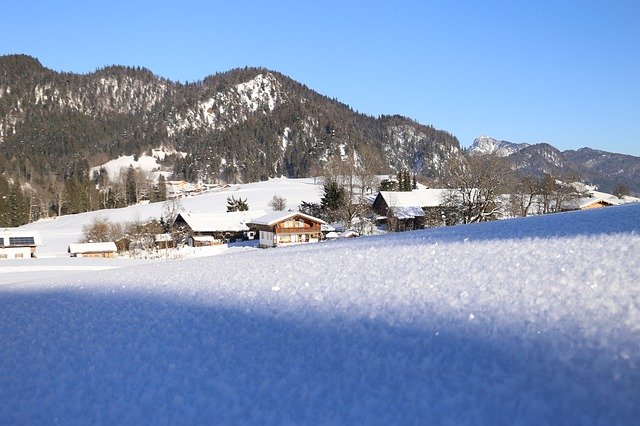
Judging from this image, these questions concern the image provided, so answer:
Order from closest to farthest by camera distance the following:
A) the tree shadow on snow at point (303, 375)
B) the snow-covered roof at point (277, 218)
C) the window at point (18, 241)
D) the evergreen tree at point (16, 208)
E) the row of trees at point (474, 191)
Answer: the tree shadow on snow at point (303, 375) < the row of trees at point (474, 191) < the window at point (18, 241) < the snow-covered roof at point (277, 218) < the evergreen tree at point (16, 208)

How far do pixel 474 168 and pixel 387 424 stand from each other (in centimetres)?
3755

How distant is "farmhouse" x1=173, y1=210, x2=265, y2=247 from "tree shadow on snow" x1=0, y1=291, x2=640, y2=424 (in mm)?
55087

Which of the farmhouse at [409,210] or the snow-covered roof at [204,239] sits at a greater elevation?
the farmhouse at [409,210]

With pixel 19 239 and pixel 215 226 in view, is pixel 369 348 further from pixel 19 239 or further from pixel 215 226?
pixel 215 226

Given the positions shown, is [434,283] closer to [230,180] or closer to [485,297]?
[485,297]

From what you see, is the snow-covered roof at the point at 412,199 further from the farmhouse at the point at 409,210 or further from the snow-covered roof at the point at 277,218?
the snow-covered roof at the point at 277,218

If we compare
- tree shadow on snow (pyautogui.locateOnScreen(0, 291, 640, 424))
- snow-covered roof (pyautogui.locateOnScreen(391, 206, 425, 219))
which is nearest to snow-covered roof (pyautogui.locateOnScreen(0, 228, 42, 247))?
snow-covered roof (pyautogui.locateOnScreen(391, 206, 425, 219))

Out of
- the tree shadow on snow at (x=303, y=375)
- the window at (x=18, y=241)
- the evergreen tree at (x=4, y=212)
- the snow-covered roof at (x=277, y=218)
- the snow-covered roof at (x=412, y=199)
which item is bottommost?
the tree shadow on snow at (x=303, y=375)

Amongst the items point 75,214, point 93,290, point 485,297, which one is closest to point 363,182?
point 93,290

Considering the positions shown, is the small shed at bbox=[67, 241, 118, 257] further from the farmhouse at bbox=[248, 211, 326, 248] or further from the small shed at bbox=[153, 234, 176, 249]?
the farmhouse at bbox=[248, 211, 326, 248]

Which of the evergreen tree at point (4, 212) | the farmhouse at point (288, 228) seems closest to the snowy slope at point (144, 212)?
the evergreen tree at point (4, 212)

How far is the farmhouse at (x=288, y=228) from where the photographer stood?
52.1m

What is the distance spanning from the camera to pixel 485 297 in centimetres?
583

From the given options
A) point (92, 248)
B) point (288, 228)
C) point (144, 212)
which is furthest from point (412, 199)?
point (144, 212)
